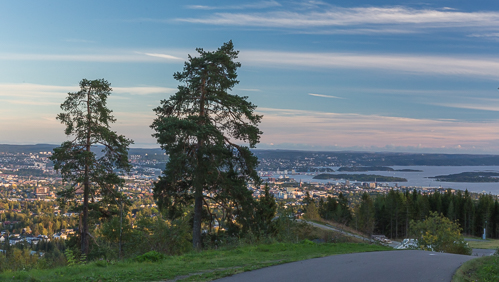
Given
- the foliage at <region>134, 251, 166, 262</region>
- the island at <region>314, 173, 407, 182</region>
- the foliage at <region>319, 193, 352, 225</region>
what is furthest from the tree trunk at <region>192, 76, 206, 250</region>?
the island at <region>314, 173, 407, 182</region>

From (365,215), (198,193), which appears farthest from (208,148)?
(365,215)

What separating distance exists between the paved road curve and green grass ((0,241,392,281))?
2.12 feet

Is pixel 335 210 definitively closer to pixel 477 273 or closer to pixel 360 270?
pixel 360 270

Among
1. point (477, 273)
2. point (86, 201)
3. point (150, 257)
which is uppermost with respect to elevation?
point (477, 273)

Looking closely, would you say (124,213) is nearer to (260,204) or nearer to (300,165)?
(260,204)

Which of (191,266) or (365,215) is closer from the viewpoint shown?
(191,266)

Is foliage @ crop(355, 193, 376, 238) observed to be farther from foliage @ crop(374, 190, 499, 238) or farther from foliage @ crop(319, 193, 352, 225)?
foliage @ crop(374, 190, 499, 238)

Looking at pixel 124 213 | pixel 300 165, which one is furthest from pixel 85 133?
pixel 300 165

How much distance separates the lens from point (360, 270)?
9.69 metres

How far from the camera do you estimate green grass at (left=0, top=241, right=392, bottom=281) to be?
891 centimetres

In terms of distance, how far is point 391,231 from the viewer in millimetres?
77250

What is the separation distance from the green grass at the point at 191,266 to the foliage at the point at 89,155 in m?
11.7

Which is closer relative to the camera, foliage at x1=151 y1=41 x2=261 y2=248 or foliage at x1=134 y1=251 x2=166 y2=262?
foliage at x1=134 y1=251 x2=166 y2=262

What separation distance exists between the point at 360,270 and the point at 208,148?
38.6 feet
